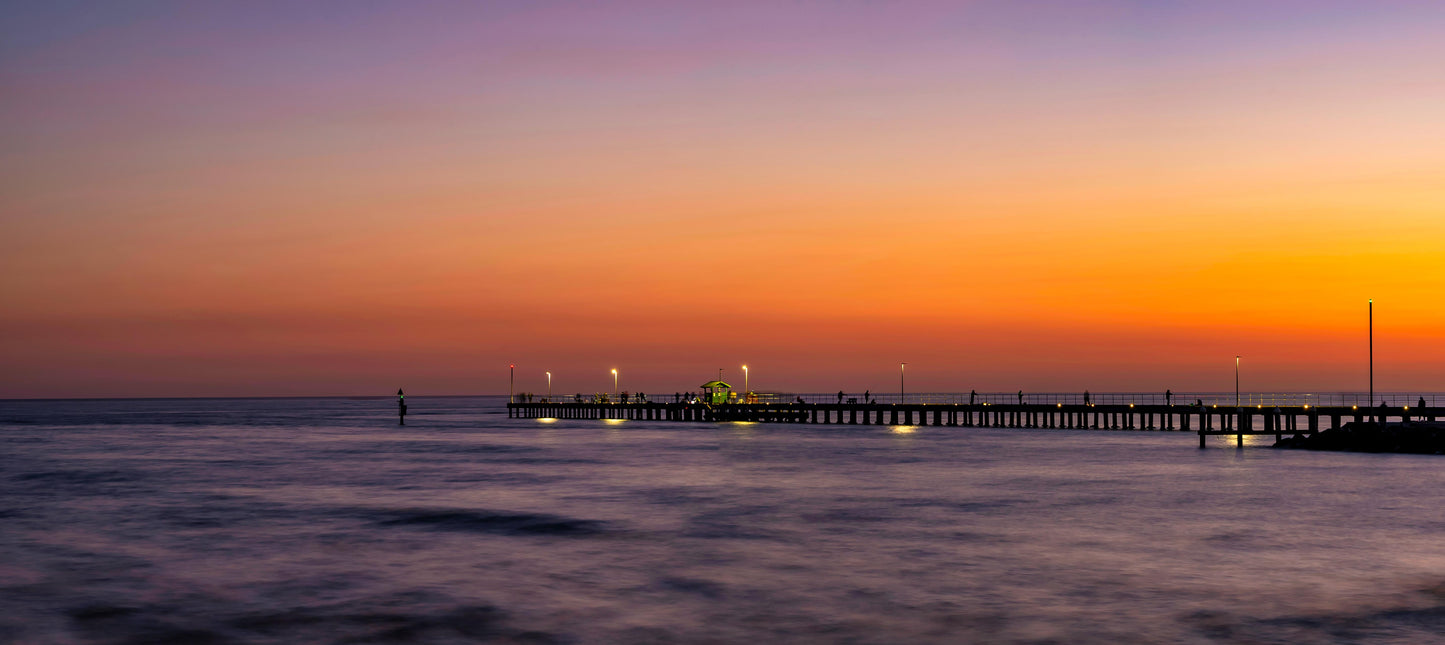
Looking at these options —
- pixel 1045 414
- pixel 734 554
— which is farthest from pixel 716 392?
pixel 734 554

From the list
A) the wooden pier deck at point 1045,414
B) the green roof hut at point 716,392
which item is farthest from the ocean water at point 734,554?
the green roof hut at point 716,392

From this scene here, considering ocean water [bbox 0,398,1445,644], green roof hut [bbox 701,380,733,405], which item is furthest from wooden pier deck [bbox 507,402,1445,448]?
ocean water [bbox 0,398,1445,644]

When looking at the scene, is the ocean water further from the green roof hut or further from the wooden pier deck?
the green roof hut

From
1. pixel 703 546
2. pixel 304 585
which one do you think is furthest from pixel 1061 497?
pixel 304 585

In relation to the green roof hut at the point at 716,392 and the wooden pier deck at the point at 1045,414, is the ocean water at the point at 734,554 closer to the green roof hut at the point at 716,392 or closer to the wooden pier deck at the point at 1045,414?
the wooden pier deck at the point at 1045,414

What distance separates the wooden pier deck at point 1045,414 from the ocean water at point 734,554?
2493 cm

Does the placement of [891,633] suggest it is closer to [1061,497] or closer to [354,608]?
[354,608]

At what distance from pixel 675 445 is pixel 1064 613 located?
195 feet

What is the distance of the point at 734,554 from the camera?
27516 mm

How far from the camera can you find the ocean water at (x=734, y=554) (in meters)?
19.4

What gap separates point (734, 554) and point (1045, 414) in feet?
262

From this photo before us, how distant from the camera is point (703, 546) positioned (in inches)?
1145

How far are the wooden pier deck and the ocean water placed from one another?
24.9 m

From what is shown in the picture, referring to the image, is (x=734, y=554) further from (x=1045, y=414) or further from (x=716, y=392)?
(x=716, y=392)
